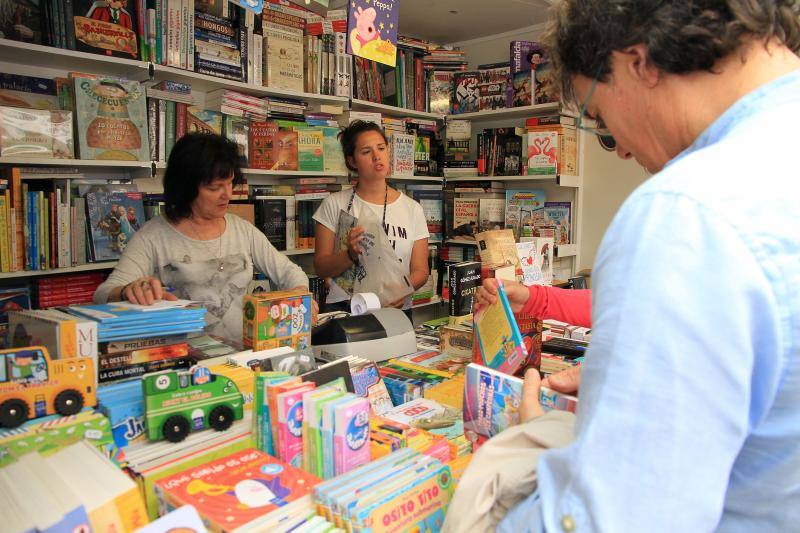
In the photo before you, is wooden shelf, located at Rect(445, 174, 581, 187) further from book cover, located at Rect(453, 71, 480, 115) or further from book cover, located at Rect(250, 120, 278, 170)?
book cover, located at Rect(250, 120, 278, 170)

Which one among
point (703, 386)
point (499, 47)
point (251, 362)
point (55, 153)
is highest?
point (499, 47)

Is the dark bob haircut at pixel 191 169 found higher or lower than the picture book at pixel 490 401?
higher

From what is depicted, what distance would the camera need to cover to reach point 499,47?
476cm

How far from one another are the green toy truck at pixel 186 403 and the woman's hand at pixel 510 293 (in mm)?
749

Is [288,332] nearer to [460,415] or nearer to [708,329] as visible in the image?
[460,415]

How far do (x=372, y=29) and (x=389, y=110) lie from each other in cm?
228

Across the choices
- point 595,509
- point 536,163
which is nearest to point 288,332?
point 595,509

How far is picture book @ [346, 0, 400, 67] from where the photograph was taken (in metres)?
2.05

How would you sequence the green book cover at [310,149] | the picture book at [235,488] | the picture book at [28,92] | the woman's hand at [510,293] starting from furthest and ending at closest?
the green book cover at [310,149] < the picture book at [28,92] < the woman's hand at [510,293] < the picture book at [235,488]

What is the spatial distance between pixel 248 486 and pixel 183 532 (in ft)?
0.51

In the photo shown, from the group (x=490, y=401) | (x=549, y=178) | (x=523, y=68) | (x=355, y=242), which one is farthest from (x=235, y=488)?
(x=523, y=68)

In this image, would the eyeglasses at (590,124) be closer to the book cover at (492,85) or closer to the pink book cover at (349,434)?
the pink book cover at (349,434)

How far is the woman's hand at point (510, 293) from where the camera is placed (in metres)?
1.64

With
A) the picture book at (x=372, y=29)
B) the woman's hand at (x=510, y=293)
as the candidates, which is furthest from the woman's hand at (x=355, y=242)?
the woman's hand at (x=510, y=293)
